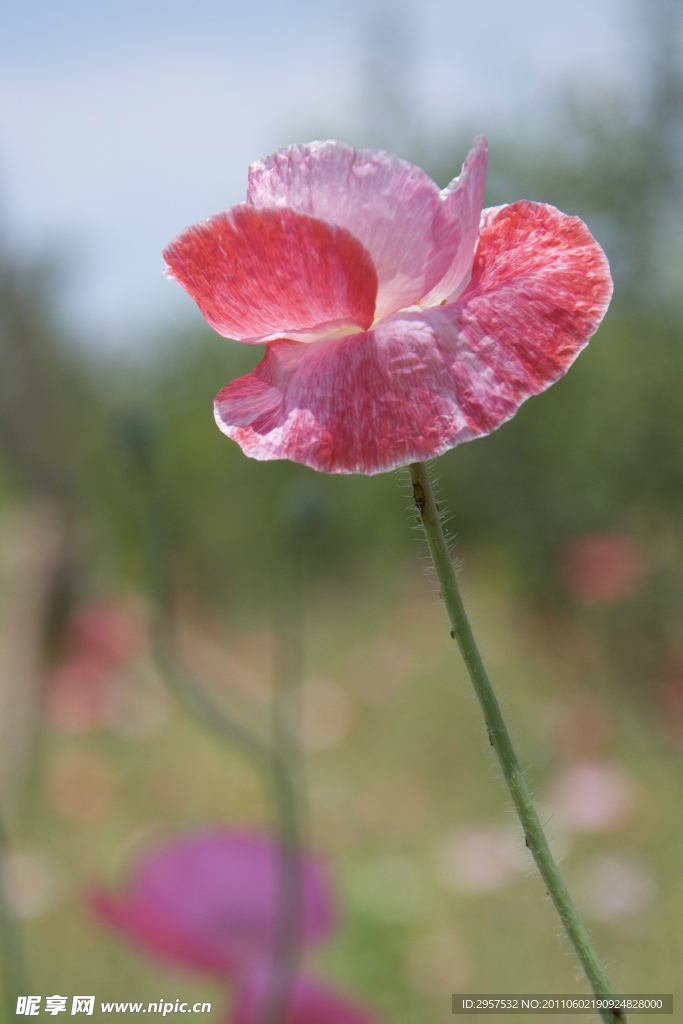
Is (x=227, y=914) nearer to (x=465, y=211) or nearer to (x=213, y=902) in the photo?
(x=213, y=902)

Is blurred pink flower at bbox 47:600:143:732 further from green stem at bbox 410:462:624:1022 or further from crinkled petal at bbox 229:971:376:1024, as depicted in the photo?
green stem at bbox 410:462:624:1022

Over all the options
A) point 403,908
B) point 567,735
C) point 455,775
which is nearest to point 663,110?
point 567,735

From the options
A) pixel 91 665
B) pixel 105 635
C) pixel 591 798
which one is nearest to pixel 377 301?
pixel 591 798

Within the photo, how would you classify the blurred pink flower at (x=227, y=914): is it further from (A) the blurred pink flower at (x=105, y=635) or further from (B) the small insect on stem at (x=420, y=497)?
(A) the blurred pink flower at (x=105, y=635)

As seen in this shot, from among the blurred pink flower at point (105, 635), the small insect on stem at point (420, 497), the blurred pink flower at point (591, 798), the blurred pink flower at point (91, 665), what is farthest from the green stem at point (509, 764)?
the blurred pink flower at point (105, 635)

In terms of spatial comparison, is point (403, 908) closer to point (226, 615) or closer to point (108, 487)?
point (226, 615)
